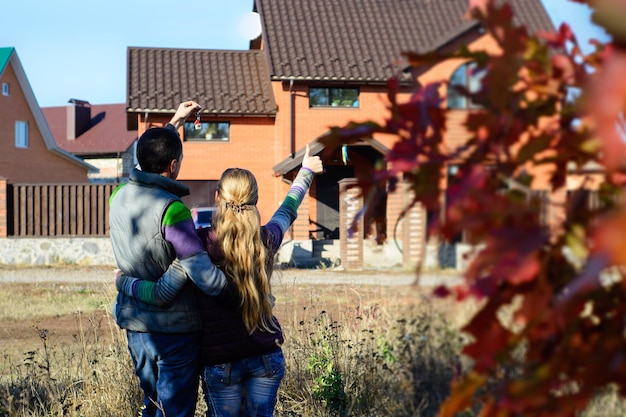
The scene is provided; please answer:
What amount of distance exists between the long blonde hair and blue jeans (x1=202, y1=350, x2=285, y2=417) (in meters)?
0.17

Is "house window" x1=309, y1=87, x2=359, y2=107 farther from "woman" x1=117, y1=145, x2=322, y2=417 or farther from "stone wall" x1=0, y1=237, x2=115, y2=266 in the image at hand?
"woman" x1=117, y1=145, x2=322, y2=417

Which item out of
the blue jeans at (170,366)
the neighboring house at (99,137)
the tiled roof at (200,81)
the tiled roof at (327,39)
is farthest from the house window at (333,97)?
the neighboring house at (99,137)

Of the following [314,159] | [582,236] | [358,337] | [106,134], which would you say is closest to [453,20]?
[582,236]

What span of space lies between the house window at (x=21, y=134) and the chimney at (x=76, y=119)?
1196 centimetres

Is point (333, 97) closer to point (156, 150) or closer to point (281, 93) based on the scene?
point (281, 93)

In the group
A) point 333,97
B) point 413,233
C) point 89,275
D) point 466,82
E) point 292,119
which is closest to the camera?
point 466,82

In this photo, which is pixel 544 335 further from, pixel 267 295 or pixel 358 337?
pixel 358 337

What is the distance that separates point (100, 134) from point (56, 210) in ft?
93.2

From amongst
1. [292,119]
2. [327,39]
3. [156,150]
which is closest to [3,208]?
[292,119]

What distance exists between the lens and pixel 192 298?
346cm

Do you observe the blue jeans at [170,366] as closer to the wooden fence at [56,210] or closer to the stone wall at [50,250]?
the stone wall at [50,250]

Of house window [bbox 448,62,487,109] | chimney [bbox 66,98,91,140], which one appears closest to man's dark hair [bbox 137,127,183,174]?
house window [bbox 448,62,487,109]

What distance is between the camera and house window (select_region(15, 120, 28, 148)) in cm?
3422

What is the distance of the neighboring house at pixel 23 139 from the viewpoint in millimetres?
33438
